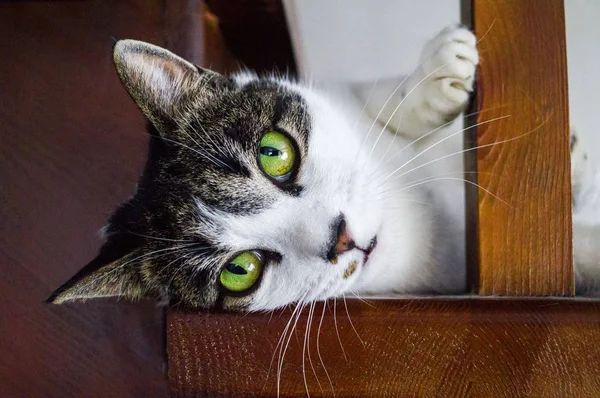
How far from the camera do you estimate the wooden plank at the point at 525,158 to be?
595 millimetres

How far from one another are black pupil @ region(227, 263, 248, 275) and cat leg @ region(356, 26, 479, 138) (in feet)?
1.29

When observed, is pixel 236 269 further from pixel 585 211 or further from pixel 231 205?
pixel 585 211

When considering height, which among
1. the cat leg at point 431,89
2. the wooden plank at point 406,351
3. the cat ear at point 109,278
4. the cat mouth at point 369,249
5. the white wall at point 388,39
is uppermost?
the white wall at point 388,39

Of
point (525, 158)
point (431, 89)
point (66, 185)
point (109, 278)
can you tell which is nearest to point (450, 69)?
point (431, 89)

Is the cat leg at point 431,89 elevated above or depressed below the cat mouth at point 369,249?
above

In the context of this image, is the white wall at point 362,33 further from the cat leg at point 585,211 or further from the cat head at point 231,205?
the cat leg at point 585,211

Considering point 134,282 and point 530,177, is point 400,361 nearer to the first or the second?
point 530,177

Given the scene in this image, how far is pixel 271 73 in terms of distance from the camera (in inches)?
42.7

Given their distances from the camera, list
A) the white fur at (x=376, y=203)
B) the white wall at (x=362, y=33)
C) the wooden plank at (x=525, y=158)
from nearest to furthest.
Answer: the wooden plank at (x=525, y=158) → the white fur at (x=376, y=203) → the white wall at (x=362, y=33)

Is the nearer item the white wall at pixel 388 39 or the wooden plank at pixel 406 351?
the wooden plank at pixel 406 351

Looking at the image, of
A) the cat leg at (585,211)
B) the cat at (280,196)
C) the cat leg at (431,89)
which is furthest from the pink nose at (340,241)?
the cat leg at (585,211)

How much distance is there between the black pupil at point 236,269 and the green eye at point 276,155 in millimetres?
171

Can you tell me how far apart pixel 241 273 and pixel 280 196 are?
15cm

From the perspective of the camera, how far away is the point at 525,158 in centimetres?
61
